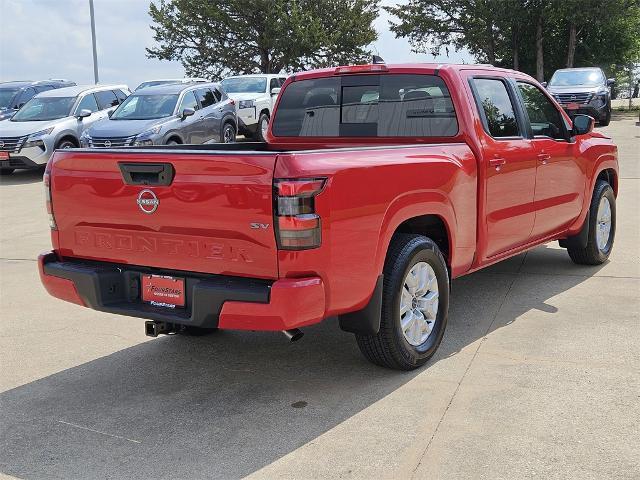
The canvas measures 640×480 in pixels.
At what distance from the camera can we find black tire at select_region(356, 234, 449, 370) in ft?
13.8

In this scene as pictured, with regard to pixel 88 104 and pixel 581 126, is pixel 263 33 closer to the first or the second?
pixel 88 104

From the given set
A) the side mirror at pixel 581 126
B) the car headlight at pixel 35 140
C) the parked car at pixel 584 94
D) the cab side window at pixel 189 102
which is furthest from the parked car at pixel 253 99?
the side mirror at pixel 581 126

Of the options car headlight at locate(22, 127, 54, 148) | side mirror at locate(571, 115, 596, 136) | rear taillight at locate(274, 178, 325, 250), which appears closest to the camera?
rear taillight at locate(274, 178, 325, 250)

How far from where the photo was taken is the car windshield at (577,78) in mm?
25125

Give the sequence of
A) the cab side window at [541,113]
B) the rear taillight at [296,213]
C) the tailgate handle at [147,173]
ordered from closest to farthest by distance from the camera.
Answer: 1. the rear taillight at [296,213]
2. the tailgate handle at [147,173]
3. the cab side window at [541,113]

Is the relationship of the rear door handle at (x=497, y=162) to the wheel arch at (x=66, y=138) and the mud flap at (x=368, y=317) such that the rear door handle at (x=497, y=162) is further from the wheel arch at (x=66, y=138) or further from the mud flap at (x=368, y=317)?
the wheel arch at (x=66, y=138)

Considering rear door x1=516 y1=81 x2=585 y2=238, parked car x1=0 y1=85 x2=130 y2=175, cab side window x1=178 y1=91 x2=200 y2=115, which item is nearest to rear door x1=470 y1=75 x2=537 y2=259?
rear door x1=516 y1=81 x2=585 y2=238

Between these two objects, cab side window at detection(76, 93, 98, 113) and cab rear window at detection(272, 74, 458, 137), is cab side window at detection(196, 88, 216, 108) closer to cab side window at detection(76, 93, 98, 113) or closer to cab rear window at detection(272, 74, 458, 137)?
cab side window at detection(76, 93, 98, 113)

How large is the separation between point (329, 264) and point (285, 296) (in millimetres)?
289

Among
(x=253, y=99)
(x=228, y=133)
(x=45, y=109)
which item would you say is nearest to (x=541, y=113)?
(x=228, y=133)

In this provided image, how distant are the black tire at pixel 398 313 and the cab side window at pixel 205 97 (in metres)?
12.8

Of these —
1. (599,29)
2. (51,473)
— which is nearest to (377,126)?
(51,473)

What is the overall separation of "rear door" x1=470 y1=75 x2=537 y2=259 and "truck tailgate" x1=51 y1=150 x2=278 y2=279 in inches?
79.2

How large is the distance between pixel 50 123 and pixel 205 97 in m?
3.25
